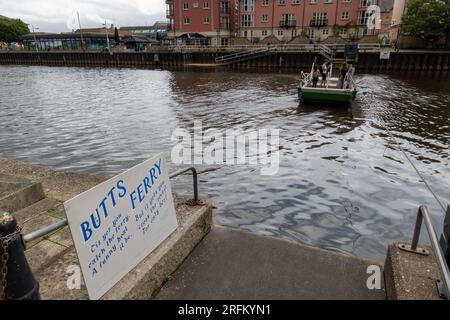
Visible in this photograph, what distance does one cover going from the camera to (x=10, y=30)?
10125cm

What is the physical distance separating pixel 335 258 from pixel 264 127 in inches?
469

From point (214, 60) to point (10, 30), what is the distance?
86727 mm

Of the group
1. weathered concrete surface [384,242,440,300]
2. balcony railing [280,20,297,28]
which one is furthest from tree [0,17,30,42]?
weathered concrete surface [384,242,440,300]

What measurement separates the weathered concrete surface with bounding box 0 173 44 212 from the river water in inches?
153

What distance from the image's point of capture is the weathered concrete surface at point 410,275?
10.4 ft

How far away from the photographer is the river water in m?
7.48

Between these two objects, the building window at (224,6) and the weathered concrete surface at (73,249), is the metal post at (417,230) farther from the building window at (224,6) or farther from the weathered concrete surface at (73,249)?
the building window at (224,6)

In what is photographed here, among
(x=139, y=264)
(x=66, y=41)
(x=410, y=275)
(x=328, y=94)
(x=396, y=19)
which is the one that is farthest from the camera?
(x=66, y=41)

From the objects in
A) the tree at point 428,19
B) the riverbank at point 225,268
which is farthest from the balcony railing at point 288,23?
the riverbank at point 225,268

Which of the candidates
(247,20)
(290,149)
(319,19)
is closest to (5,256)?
(290,149)

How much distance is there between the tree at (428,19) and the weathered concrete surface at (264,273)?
5731 centimetres

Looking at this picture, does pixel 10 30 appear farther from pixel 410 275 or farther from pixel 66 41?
pixel 410 275

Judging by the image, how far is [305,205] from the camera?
8070 mm
